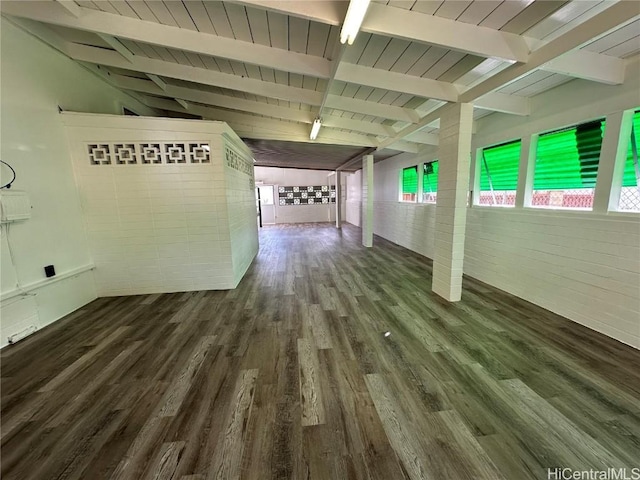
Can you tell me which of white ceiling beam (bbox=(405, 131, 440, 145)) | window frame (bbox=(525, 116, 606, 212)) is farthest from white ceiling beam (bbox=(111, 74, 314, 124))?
window frame (bbox=(525, 116, 606, 212))

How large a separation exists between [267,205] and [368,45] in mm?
10925

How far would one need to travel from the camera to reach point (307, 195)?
1313 cm

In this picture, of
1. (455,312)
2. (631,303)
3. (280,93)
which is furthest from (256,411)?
(280,93)

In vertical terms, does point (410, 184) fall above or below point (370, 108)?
below

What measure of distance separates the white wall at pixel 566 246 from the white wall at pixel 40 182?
562 centimetres

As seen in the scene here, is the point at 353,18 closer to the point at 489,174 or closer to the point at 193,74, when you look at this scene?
the point at 193,74

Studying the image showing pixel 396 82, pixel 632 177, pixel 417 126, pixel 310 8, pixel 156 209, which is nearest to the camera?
pixel 310 8

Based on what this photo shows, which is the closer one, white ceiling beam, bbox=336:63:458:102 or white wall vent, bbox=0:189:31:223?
white wall vent, bbox=0:189:31:223

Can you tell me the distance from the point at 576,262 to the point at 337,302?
2.64 metres

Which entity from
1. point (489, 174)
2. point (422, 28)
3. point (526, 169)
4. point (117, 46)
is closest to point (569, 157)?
point (526, 169)

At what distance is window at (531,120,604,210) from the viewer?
2.61 meters

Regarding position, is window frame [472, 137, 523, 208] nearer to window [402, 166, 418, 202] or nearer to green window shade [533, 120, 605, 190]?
green window shade [533, 120, 605, 190]

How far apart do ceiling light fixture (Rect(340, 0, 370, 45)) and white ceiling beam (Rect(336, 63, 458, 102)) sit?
0.85 meters

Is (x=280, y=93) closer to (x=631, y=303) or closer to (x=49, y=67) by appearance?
(x=49, y=67)
